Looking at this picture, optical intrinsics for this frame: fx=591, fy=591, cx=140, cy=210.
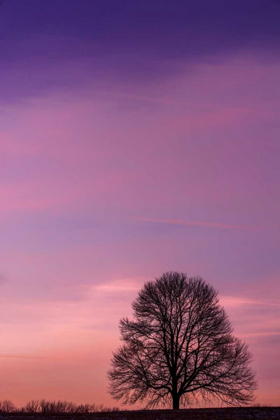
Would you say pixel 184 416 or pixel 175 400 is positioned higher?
pixel 175 400

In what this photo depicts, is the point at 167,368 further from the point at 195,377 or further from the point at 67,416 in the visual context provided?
the point at 67,416

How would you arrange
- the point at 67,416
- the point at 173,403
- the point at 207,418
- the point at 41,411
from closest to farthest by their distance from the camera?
1. the point at 207,418
2. the point at 67,416
3. the point at 41,411
4. the point at 173,403

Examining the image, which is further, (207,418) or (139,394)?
(139,394)

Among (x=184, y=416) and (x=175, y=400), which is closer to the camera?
(x=184, y=416)

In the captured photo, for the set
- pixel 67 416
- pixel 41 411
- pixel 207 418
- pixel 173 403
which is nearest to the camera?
pixel 207 418

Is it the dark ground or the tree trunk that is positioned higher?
the tree trunk

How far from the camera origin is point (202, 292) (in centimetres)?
5119

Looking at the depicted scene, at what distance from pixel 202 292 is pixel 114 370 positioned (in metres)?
10.1

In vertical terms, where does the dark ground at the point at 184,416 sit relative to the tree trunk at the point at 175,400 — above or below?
below

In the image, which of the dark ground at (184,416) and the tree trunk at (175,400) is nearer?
the dark ground at (184,416)

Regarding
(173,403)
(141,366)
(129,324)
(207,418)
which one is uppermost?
(129,324)

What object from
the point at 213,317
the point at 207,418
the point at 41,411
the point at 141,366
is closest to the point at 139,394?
the point at 141,366

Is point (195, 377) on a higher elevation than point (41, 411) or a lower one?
higher

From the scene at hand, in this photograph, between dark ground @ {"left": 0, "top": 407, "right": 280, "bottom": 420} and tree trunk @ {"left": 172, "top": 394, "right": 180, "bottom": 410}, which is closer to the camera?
dark ground @ {"left": 0, "top": 407, "right": 280, "bottom": 420}
